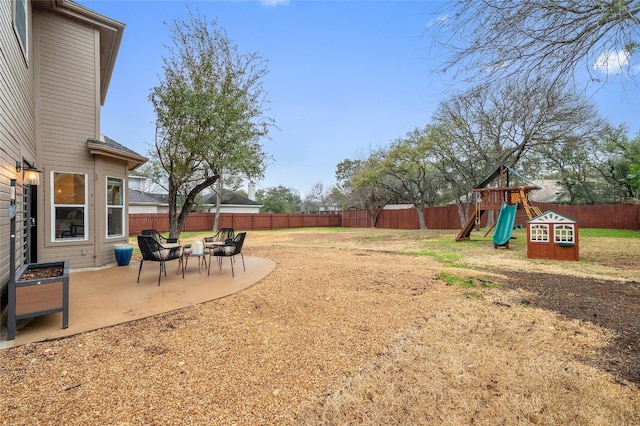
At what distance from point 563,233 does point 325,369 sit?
9.19m

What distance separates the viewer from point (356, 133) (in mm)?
25297

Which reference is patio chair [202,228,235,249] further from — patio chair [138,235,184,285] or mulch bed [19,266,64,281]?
mulch bed [19,266,64,281]

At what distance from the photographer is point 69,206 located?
588cm

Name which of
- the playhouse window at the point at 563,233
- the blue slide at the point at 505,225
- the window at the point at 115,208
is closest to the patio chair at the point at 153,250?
the window at the point at 115,208

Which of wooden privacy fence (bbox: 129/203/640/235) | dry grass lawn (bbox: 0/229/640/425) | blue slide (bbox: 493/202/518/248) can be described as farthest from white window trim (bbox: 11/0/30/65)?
wooden privacy fence (bbox: 129/203/640/235)

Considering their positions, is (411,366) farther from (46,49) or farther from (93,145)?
(46,49)

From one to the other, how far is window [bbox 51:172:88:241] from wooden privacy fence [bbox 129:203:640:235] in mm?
14828

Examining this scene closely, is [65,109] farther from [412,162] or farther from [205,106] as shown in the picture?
[412,162]

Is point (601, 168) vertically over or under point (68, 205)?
over

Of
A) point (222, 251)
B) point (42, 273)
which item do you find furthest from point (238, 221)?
point (42, 273)

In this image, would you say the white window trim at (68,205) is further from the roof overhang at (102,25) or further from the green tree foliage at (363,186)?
the green tree foliage at (363,186)

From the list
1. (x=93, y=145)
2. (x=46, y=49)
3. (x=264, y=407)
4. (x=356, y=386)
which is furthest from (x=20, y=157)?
(x=356, y=386)

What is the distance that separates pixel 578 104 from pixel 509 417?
18.0 meters

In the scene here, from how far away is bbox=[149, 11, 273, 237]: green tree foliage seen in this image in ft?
25.6
